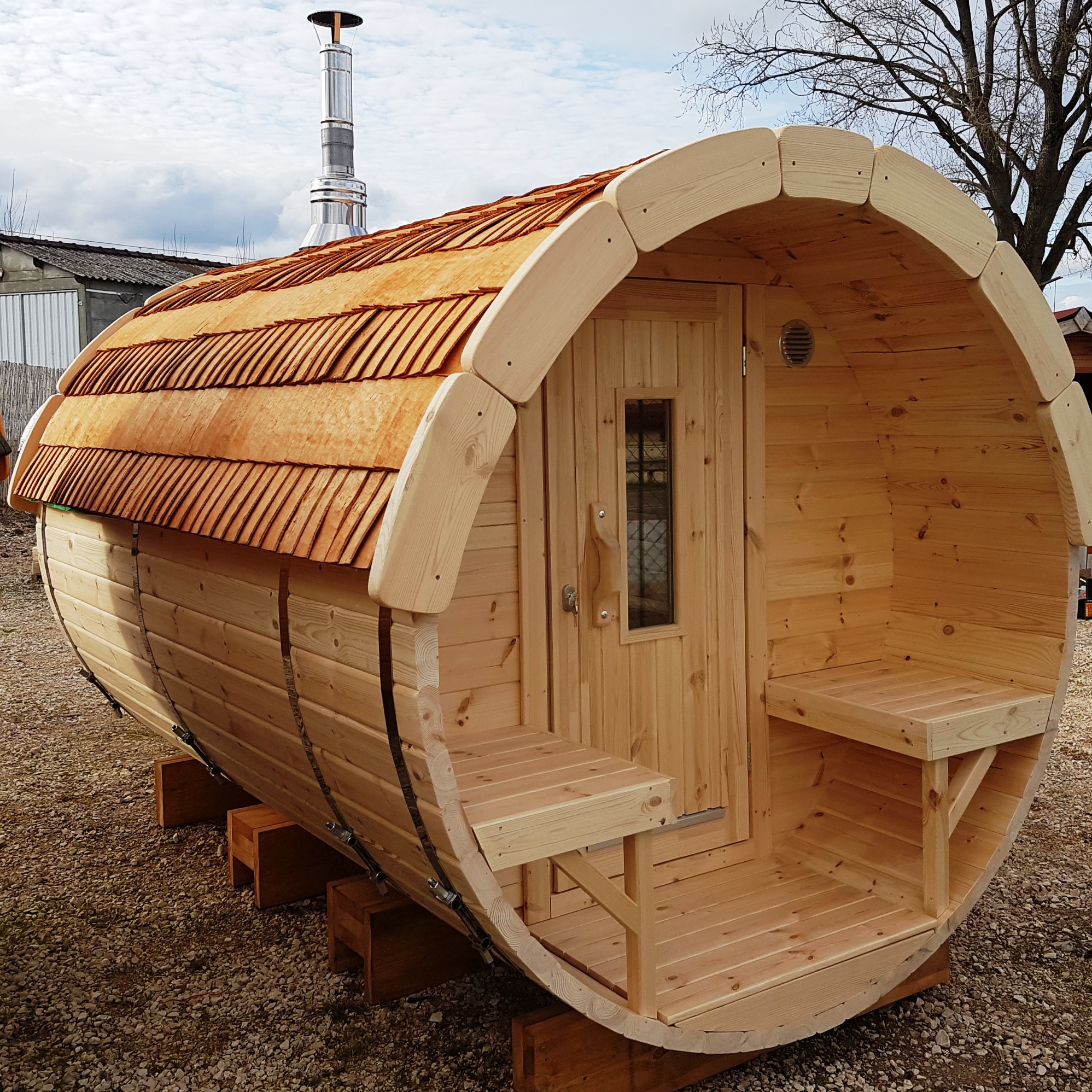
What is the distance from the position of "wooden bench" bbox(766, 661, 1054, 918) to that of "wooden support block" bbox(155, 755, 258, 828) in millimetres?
3378

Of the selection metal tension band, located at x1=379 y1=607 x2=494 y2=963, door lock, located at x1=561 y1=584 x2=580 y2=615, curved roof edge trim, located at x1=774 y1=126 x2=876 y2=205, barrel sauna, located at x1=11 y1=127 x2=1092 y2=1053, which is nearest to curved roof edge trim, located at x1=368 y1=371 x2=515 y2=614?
barrel sauna, located at x1=11 y1=127 x2=1092 y2=1053

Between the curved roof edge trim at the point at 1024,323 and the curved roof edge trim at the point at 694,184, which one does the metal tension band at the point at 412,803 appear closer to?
the curved roof edge trim at the point at 694,184

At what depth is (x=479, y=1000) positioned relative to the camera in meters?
4.59

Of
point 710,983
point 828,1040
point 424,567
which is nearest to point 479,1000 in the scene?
point 710,983

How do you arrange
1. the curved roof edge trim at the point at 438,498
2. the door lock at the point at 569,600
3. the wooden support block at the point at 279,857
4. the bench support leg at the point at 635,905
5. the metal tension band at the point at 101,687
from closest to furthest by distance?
1. the curved roof edge trim at the point at 438,498
2. the bench support leg at the point at 635,905
3. the door lock at the point at 569,600
4. the wooden support block at the point at 279,857
5. the metal tension band at the point at 101,687

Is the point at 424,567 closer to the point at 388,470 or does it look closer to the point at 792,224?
the point at 388,470

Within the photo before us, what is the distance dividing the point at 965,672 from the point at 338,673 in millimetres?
2873

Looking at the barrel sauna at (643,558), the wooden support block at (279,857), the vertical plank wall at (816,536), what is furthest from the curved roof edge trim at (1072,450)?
the wooden support block at (279,857)

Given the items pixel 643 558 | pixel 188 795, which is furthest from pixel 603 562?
pixel 188 795

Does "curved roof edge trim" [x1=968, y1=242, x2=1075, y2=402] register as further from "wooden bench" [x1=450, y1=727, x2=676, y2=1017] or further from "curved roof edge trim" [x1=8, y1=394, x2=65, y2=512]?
"curved roof edge trim" [x1=8, y1=394, x2=65, y2=512]

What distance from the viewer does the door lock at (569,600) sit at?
→ 4441 millimetres

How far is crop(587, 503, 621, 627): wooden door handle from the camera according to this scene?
446cm

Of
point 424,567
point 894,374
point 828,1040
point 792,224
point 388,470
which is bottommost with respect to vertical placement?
point 828,1040

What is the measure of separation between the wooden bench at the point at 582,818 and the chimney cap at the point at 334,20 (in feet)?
28.0
